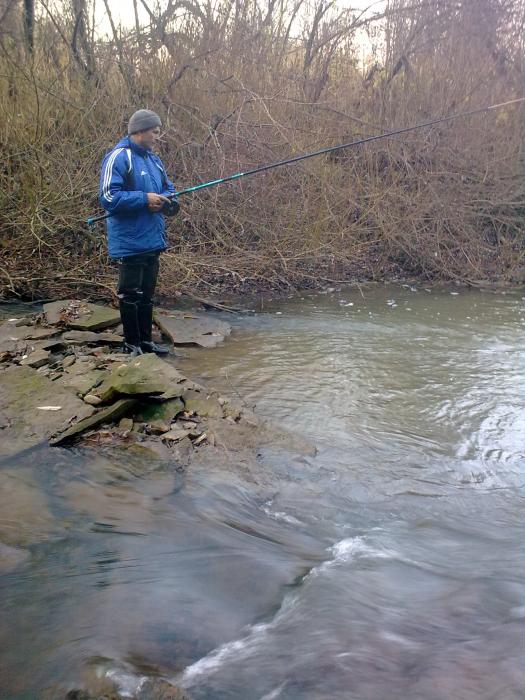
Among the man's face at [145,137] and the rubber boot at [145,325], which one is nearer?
the man's face at [145,137]

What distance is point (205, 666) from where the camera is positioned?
2723 mm

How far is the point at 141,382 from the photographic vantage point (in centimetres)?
506

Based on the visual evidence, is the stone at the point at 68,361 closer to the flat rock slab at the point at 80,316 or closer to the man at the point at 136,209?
the man at the point at 136,209

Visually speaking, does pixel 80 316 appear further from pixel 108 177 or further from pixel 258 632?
pixel 258 632

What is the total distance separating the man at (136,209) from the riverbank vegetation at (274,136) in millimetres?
3153

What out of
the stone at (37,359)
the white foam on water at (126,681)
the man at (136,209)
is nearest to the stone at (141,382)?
the stone at (37,359)

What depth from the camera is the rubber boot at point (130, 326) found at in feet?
20.9

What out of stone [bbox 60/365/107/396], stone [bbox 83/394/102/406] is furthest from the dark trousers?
stone [bbox 83/394/102/406]

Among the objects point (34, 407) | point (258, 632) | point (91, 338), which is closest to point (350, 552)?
point (258, 632)

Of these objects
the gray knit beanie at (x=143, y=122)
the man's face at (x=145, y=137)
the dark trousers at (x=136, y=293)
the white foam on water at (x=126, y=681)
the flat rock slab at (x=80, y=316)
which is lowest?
the white foam on water at (x=126, y=681)

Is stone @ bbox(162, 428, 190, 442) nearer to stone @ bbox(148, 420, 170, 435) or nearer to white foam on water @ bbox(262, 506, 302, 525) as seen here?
stone @ bbox(148, 420, 170, 435)

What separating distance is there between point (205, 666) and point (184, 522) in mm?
1216

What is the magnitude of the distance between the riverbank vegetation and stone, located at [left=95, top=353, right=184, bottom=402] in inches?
169

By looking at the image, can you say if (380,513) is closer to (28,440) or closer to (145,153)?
(28,440)
